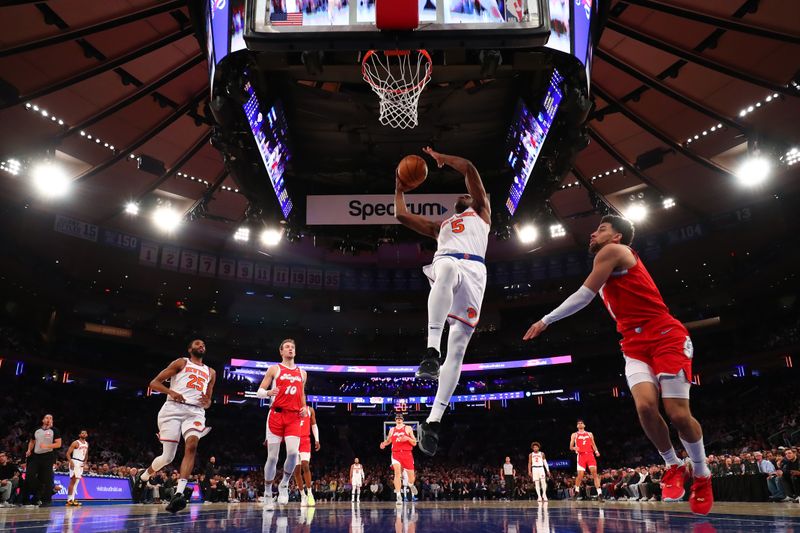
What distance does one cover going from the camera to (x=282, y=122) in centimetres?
1307

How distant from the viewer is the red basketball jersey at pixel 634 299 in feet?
16.4

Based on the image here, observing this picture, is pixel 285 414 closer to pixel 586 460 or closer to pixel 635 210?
pixel 586 460

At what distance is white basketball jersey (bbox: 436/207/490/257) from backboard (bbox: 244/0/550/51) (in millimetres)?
1904

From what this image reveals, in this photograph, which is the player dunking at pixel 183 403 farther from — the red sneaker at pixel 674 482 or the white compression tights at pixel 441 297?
the red sneaker at pixel 674 482

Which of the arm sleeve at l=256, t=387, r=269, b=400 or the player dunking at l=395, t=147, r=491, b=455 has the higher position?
the player dunking at l=395, t=147, r=491, b=455

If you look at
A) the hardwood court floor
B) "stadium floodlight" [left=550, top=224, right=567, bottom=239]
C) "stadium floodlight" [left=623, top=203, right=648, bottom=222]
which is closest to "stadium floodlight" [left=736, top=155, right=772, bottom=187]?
"stadium floodlight" [left=623, top=203, right=648, bottom=222]

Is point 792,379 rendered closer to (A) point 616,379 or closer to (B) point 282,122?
(A) point 616,379

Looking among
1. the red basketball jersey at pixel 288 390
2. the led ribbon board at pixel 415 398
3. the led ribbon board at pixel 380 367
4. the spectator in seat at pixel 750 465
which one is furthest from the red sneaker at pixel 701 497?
the led ribbon board at pixel 415 398

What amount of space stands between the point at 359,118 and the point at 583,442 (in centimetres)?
1016

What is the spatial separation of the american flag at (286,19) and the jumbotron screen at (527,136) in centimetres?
597

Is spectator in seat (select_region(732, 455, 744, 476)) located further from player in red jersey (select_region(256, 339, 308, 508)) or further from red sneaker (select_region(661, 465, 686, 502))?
red sneaker (select_region(661, 465, 686, 502))

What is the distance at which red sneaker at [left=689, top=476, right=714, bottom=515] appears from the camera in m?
4.82

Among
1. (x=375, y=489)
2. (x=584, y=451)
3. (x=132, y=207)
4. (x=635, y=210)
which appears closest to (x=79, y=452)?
(x=132, y=207)

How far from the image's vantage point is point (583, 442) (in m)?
15.6
